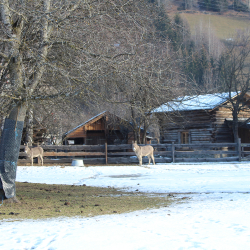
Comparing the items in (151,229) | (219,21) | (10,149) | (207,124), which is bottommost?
(151,229)

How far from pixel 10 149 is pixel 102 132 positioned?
28.6 metres

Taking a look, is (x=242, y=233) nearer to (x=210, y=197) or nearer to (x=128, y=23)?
(x=210, y=197)

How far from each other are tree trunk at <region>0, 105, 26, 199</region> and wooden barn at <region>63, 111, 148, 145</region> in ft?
76.1

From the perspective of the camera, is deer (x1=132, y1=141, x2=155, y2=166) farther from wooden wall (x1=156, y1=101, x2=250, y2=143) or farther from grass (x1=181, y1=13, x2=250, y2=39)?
grass (x1=181, y1=13, x2=250, y2=39)

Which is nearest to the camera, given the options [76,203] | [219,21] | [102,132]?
[76,203]

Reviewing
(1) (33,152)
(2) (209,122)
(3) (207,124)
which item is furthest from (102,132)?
(1) (33,152)

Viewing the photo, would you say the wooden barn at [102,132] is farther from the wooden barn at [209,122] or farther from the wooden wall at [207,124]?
the wooden wall at [207,124]

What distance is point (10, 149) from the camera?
27.8 ft

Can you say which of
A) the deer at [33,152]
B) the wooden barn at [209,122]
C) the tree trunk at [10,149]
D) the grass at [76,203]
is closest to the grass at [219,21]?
the wooden barn at [209,122]

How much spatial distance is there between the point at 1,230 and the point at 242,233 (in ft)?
13.6

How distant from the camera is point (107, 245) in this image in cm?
488

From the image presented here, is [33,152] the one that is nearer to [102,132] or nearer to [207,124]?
[102,132]

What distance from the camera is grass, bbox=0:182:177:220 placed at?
24.2ft

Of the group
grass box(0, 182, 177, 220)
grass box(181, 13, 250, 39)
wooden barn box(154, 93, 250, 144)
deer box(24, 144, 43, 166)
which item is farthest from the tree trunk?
grass box(181, 13, 250, 39)
